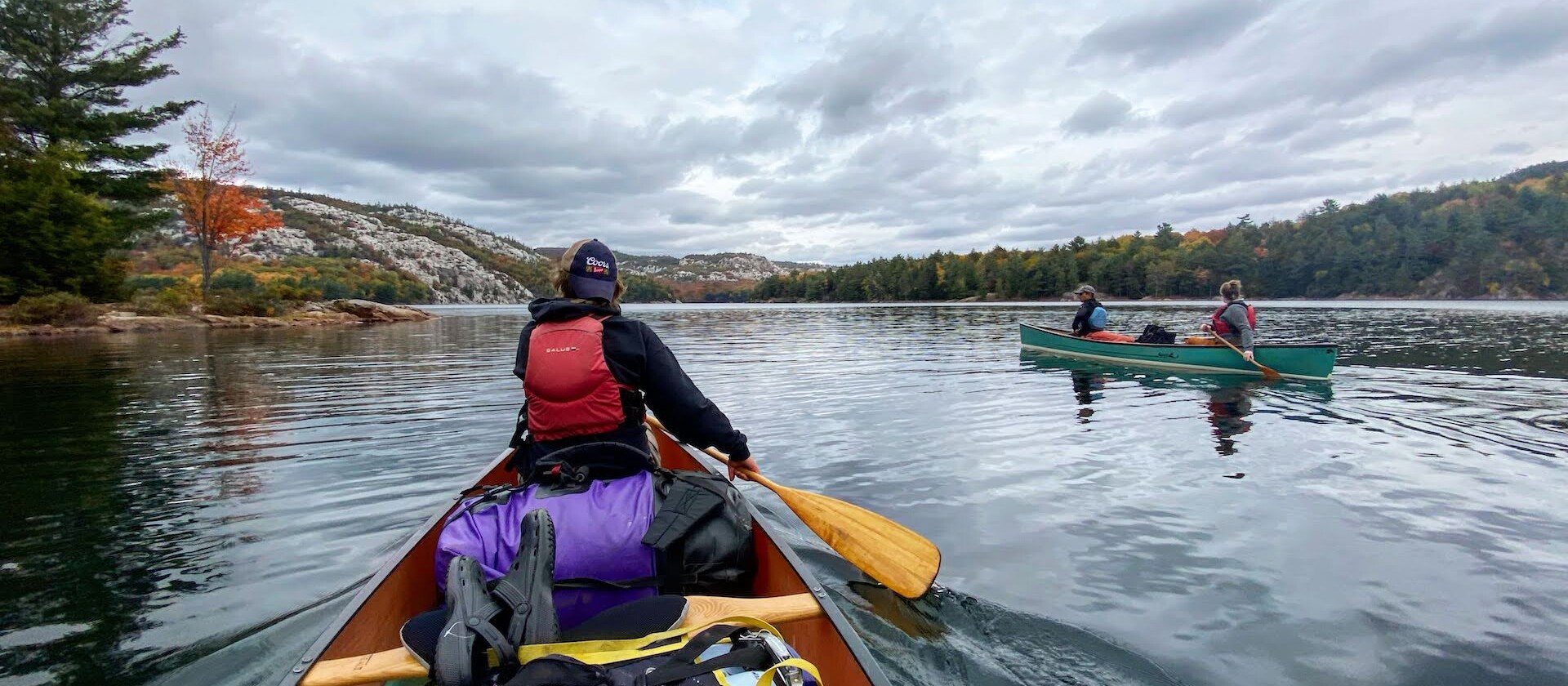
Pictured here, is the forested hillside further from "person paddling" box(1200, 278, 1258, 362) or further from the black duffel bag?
the black duffel bag

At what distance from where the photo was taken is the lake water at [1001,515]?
144 inches

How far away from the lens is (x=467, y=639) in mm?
2152

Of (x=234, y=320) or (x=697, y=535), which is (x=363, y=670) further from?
(x=234, y=320)

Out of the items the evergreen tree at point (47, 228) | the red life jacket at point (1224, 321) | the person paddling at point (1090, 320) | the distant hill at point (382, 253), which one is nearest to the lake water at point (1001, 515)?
the red life jacket at point (1224, 321)

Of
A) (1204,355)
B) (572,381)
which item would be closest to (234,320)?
(572,381)

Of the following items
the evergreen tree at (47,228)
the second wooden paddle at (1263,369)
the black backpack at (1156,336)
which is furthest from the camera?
the evergreen tree at (47,228)

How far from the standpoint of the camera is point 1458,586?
4.39 m

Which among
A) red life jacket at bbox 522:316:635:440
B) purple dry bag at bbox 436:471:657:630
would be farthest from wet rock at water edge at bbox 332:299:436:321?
purple dry bag at bbox 436:471:657:630

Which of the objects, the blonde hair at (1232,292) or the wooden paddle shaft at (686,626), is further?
the blonde hair at (1232,292)

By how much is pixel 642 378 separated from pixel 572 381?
1.11ft

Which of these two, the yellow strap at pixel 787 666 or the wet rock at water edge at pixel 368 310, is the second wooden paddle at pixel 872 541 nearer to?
the yellow strap at pixel 787 666

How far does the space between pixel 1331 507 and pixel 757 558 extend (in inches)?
212

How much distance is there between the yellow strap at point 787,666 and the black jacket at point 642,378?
156 centimetres

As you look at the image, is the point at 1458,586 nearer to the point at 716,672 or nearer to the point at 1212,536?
the point at 1212,536
